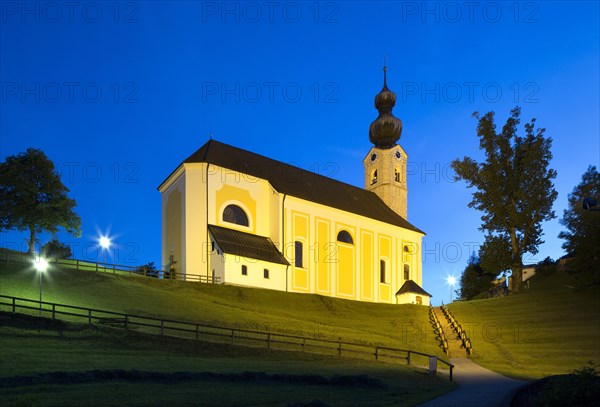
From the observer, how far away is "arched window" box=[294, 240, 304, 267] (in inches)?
2163

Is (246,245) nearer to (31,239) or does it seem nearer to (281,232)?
(281,232)

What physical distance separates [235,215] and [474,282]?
142ft

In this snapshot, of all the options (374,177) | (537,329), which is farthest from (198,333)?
(374,177)

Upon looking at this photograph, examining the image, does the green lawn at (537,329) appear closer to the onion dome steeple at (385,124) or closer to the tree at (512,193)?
the tree at (512,193)

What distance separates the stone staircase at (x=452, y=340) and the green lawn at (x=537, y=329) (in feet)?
2.94

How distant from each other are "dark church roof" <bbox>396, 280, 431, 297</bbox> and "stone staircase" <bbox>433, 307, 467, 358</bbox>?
1533 cm

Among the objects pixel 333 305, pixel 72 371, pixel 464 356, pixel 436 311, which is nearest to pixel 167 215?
pixel 333 305

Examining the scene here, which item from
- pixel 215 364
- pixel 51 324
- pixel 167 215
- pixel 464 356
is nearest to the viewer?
pixel 215 364

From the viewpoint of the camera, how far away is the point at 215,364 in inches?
878

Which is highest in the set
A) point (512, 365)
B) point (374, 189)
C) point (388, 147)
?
point (388, 147)

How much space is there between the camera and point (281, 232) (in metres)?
53.7

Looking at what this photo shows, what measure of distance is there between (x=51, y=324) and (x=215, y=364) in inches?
363

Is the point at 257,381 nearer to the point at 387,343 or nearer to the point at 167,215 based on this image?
the point at 387,343

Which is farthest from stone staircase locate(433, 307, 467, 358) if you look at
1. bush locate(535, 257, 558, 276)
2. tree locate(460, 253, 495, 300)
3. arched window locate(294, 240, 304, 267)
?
tree locate(460, 253, 495, 300)
